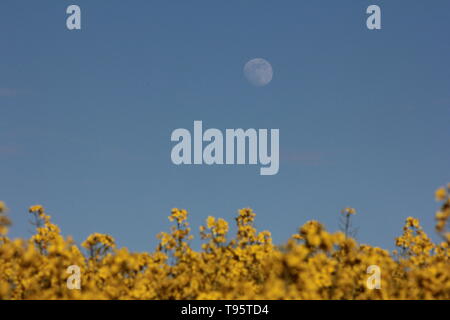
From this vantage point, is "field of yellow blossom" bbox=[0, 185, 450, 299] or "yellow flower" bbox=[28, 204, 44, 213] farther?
"yellow flower" bbox=[28, 204, 44, 213]

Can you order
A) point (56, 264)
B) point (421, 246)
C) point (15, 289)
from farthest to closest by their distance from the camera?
point (421, 246)
point (15, 289)
point (56, 264)

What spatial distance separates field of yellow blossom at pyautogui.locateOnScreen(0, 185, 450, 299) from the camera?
9031 mm

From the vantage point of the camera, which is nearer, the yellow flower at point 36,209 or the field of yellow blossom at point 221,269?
the field of yellow blossom at point 221,269

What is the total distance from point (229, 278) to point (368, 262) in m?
2.35

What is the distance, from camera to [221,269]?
11297mm

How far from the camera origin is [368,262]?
10.0 metres

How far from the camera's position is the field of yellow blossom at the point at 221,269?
903 cm

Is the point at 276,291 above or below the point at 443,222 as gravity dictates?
below
